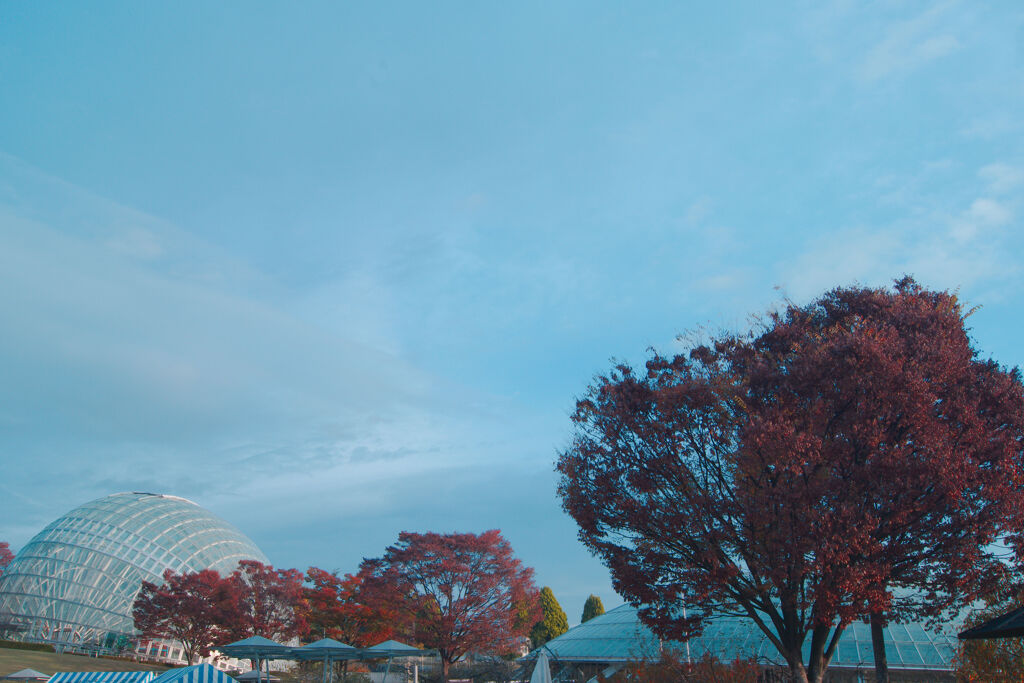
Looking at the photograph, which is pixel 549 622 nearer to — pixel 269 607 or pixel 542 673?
pixel 269 607

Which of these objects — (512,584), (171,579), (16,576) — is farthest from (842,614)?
(16,576)

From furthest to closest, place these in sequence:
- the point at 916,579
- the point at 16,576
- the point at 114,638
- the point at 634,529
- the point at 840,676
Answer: the point at 16,576 < the point at 114,638 < the point at 840,676 < the point at 634,529 < the point at 916,579

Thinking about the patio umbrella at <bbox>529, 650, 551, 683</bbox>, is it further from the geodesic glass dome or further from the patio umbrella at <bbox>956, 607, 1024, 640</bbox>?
the geodesic glass dome

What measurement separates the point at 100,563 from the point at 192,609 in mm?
18477

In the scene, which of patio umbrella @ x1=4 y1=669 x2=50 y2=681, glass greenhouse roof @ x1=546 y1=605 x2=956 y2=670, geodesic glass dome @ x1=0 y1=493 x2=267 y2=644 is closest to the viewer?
glass greenhouse roof @ x1=546 y1=605 x2=956 y2=670

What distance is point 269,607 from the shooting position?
3728cm

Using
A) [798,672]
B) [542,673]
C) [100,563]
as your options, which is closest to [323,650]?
[542,673]

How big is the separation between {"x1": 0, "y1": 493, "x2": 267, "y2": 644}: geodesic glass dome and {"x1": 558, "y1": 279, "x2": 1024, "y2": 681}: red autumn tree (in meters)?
45.5

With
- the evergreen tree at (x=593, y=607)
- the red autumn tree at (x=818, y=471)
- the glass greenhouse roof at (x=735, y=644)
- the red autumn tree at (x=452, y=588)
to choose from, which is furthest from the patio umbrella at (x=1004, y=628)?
the evergreen tree at (x=593, y=607)

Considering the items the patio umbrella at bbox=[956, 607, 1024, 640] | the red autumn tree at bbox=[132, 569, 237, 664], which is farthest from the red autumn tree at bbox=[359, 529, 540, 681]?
the patio umbrella at bbox=[956, 607, 1024, 640]

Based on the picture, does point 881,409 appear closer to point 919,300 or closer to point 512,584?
point 919,300

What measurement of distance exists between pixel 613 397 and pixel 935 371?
5899 mm

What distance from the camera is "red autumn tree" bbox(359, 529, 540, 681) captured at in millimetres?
34469

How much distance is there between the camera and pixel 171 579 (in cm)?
3819
